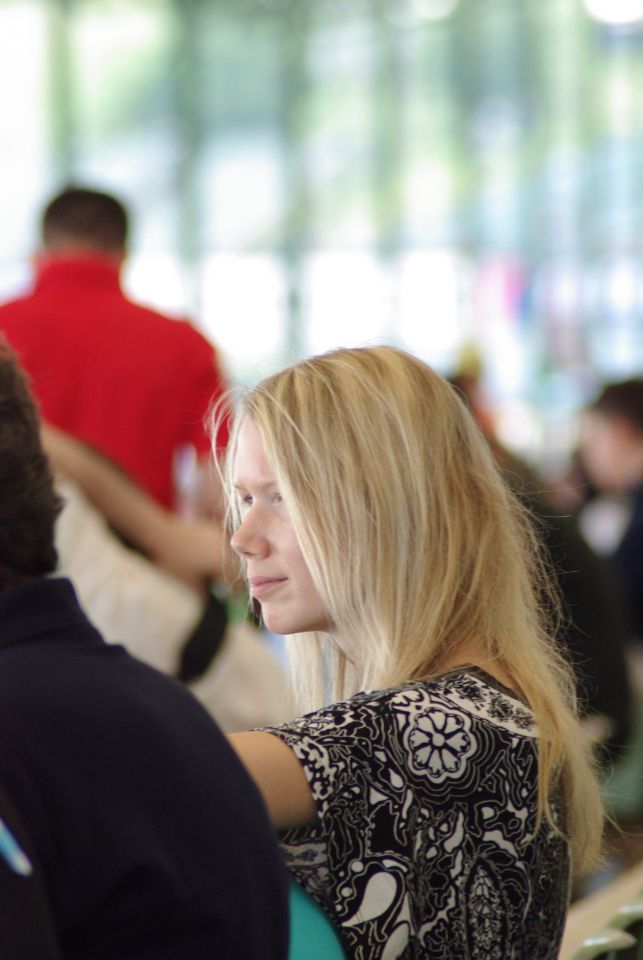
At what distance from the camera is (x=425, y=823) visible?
50.1 inches

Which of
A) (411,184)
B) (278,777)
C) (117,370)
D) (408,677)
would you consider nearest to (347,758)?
(278,777)

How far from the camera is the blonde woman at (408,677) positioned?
1.24 m

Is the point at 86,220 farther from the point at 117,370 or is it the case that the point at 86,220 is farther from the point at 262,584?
the point at 262,584

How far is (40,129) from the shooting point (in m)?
9.98

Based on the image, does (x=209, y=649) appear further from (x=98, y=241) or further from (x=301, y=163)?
(x=301, y=163)

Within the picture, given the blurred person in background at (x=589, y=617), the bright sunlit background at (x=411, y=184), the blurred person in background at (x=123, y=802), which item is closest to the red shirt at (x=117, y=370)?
the blurred person in background at (x=589, y=617)

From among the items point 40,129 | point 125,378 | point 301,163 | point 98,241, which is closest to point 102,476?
point 125,378

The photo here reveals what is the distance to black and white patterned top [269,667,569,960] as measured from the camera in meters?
1.24

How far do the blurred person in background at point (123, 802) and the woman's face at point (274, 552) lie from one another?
0.45 meters

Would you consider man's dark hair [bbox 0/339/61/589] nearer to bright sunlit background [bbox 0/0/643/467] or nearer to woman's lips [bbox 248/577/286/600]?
woman's lips [bbox 248/577/286/600]

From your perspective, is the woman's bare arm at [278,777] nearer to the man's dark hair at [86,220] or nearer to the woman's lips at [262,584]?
the woman's lips at [262,584]

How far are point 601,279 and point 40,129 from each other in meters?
4.42

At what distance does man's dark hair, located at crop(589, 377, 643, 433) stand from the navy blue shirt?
14.6 ft

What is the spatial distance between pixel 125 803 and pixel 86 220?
2.94 metres
